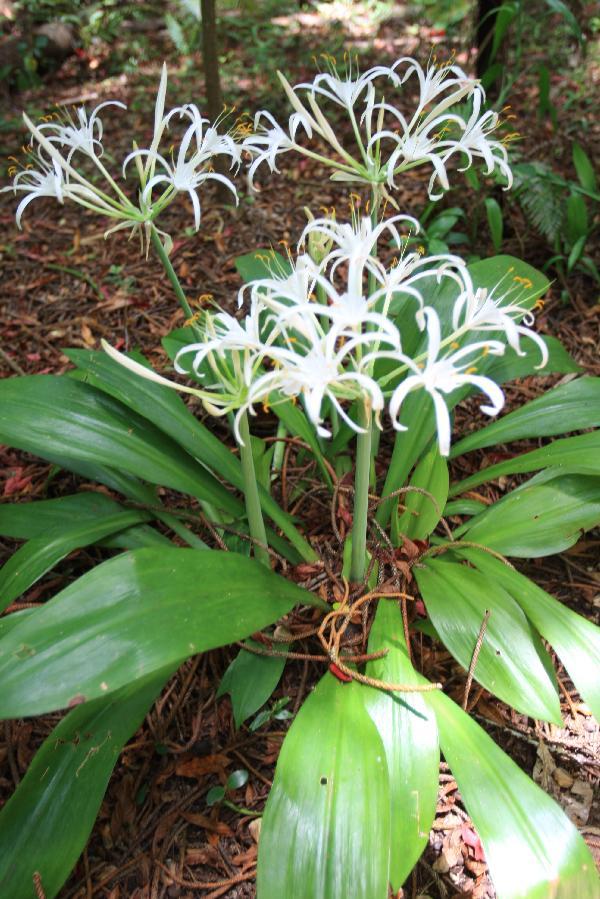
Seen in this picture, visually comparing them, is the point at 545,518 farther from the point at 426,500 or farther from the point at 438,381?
the point at 438,381

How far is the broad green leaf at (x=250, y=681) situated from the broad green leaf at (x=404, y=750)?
25 cm

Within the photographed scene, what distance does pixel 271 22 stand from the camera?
5520 mm

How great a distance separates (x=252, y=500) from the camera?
169cm

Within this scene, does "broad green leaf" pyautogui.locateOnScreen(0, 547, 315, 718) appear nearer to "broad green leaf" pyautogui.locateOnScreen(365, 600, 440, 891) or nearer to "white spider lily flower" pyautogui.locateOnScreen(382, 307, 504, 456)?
"broad green leaf" pyautogui.locateOnScreen(365, 600, 440, 891)

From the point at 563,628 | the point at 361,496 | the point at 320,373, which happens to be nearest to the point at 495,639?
the point at 563,628

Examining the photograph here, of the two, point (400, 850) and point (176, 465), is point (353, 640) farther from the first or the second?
point (176, 465)

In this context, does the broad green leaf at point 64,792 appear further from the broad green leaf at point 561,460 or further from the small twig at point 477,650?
the broad green leaf at point 561,460

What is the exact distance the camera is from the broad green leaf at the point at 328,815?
1.15 m

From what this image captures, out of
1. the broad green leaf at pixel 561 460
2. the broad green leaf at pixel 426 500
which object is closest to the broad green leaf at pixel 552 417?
the broad green leaf at pixel 561 460

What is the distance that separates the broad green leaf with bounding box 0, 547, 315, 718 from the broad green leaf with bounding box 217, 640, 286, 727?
0.29 meters

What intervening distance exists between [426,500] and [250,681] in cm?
69

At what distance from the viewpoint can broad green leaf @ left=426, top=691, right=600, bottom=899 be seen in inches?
46.6

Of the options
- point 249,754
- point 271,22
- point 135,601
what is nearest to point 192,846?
point 249,754

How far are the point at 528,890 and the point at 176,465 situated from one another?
127cm
